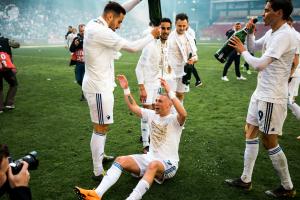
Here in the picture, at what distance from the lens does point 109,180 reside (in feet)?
12.7

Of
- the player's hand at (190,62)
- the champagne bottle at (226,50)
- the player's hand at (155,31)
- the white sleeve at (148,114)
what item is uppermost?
the player's hand at (155,31)

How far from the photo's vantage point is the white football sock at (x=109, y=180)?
12.5ft

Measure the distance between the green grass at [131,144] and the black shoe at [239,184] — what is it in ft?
0.35

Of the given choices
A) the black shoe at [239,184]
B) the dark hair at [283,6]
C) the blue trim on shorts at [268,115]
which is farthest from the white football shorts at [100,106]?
the dark hair at [283,6]

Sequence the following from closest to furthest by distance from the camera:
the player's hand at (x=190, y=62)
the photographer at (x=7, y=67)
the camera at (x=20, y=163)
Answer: the camera at (x=20, y=163)
the player's hand at (x=190, y=62)
the photographer at (x=7, y=67)

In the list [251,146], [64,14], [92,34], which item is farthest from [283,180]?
[64,14]

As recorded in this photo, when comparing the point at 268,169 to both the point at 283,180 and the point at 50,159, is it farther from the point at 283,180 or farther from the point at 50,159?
the point at 50,159

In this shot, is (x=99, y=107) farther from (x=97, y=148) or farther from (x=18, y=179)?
(x=18, y=179)

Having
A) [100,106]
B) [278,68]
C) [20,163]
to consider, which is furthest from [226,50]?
[20,163]

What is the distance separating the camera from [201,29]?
70.8m

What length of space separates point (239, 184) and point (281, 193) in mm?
576

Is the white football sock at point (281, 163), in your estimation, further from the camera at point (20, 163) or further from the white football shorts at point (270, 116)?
the camera at point (20, 163)

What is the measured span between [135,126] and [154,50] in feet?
7.16

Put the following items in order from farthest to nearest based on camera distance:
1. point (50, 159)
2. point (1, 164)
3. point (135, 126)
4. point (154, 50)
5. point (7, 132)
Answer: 1. point (135, 126)
2. point (7, 132)
3. point (154, 50)
4. point (50, 159)
5. point (1, 164)
